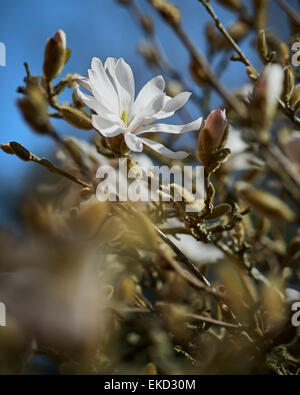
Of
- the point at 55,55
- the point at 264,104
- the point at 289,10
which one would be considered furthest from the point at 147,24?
the point at 264,104

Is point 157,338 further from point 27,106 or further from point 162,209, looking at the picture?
point 27,106

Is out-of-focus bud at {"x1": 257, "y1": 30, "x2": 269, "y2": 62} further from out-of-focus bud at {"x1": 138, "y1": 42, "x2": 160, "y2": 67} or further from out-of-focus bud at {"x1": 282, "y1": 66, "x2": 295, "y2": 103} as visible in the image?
out-of-focus bud at {"x1": 138, "y1": 42, "x2": 160, "y2": 67}

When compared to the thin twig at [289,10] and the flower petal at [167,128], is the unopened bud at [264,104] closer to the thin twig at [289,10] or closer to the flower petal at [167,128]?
the flower petal at [167,128]

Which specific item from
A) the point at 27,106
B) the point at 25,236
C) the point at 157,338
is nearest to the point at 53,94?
the point at 27,106

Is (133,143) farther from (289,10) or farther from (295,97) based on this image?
(289,10)
